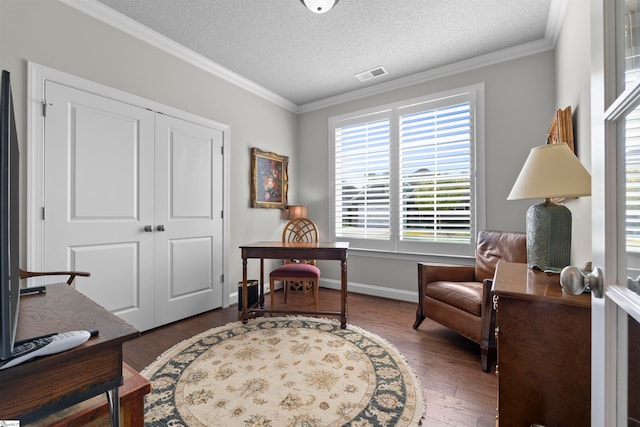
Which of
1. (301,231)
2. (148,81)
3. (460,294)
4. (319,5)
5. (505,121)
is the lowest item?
(460,294)

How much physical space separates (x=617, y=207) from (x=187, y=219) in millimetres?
3137

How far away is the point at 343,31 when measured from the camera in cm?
258

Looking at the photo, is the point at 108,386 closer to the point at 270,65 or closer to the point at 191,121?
the point at 191,121

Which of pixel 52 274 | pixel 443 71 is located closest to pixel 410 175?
pixel 443 71

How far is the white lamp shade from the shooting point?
4.26ft

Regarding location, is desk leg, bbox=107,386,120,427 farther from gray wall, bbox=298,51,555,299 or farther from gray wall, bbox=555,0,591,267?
gray wall, bbox=298,51,555,299

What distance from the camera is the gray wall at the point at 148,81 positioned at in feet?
6.35

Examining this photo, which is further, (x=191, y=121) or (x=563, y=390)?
(x=191, y=121)

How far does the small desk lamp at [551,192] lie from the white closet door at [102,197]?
9.66 ft

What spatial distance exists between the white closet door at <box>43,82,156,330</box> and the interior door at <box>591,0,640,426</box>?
118 inches

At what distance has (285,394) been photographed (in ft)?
5.50

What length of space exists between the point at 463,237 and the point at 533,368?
83.7 inches

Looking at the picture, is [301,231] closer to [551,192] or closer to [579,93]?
[551,192]

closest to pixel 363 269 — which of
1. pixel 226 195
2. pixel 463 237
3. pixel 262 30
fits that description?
pixel 463 237
